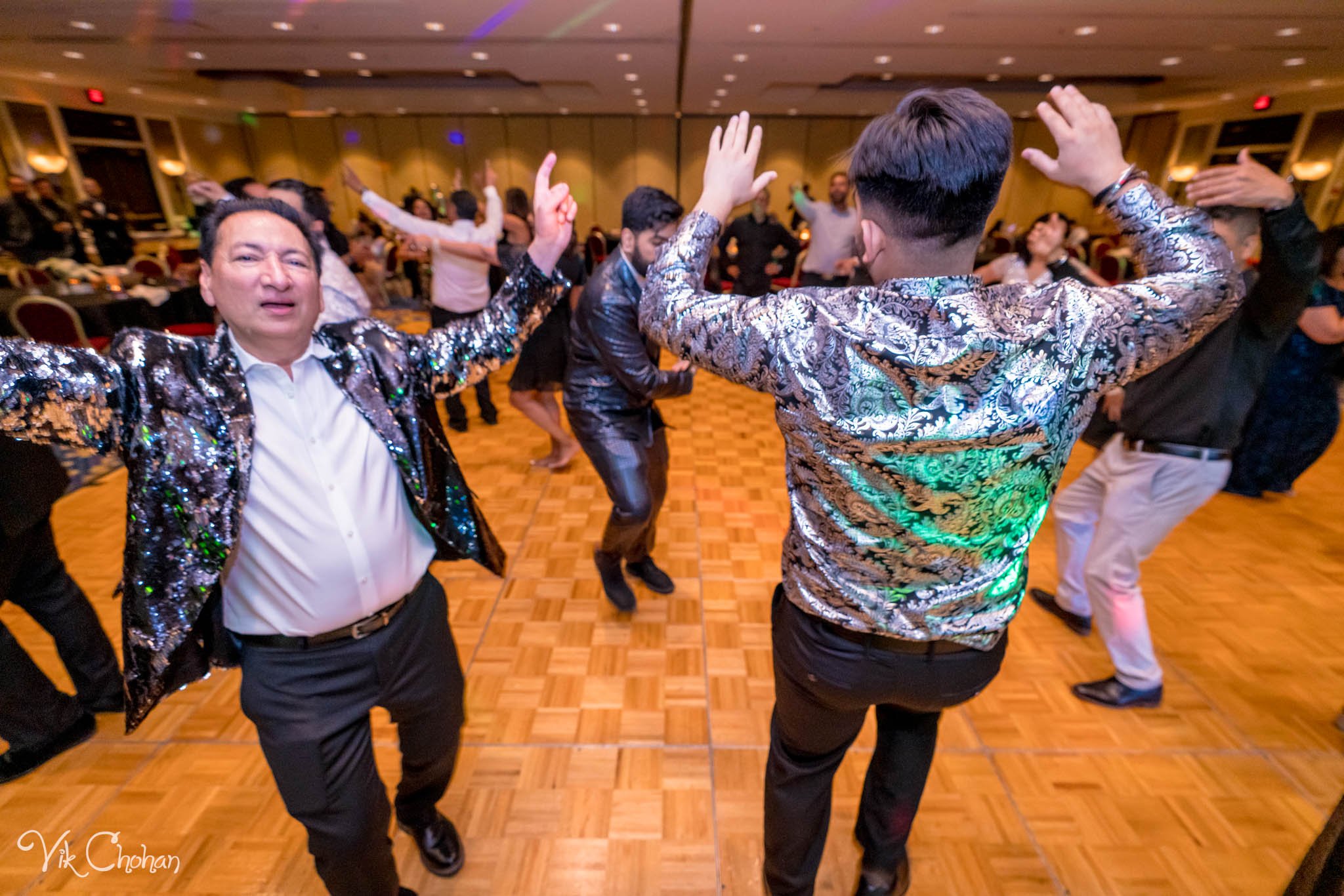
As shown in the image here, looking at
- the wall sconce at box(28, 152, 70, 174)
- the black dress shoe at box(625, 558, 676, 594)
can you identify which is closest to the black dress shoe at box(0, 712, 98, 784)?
the black dress shoe at box(625, 558, 676, 594)

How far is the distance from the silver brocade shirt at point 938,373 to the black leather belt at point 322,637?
0.82m

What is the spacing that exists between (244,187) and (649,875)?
3322 millimetres

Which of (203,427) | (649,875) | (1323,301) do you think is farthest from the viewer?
(1323,301)

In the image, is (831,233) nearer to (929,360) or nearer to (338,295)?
(338,295)

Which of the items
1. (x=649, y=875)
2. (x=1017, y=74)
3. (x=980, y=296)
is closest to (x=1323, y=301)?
(x=980, y=296)

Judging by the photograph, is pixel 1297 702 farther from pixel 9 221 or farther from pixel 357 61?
pixel 357 61

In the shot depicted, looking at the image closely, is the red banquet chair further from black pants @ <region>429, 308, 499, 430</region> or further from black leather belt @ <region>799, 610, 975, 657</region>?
black leather belt @ <region>799, 610, 975, 657</region>

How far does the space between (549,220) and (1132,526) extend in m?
2.02

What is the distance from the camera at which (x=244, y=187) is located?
9.64ft

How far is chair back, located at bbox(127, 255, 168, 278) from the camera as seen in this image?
22.3 ft

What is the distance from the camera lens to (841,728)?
1215 millimetres

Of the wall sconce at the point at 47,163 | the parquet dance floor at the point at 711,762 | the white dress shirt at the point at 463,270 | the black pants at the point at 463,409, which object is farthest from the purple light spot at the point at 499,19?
the wall sconce at the point at 47,163

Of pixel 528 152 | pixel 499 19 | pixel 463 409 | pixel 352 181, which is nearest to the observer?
pixel 352 181

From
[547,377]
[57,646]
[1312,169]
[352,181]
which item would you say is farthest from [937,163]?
[1312,169]
